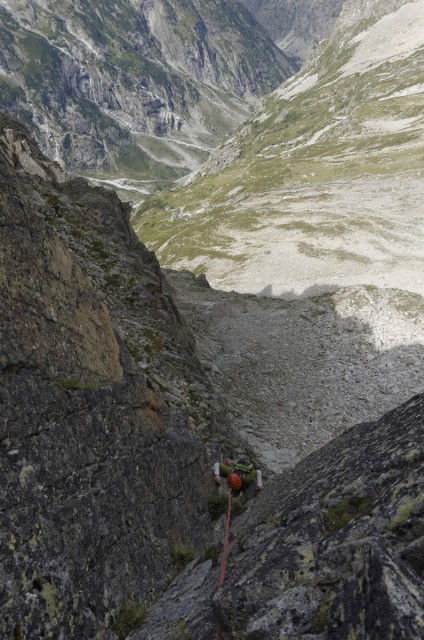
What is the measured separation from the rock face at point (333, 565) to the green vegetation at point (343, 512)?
0.06 ft

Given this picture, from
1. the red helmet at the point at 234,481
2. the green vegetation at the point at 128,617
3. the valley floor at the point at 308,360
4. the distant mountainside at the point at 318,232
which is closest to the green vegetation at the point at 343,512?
the green vegetation at the point at 128,617

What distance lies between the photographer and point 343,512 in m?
8.68

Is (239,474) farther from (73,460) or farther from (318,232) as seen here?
(318,232)

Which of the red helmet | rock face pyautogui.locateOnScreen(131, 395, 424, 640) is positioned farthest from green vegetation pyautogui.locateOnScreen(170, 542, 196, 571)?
the red helmet

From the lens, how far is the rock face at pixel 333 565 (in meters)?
6.21

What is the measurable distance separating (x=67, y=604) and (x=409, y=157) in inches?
6116

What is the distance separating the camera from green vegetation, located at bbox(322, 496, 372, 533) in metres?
8.41

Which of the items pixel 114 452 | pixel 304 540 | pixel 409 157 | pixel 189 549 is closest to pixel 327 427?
pixel 189 549

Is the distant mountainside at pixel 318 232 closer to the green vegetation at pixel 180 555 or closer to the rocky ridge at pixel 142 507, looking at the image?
the rocky ridge at pixel 142 507

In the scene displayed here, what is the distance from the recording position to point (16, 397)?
1004cm

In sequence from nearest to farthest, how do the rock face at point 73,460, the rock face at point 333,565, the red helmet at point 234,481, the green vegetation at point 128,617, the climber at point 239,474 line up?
the rock face at point 333,565 → the rock face at point 73,460 → the green vegetation at point 128,617 → the red helmet at point 234,481 → the climber at point 239,474

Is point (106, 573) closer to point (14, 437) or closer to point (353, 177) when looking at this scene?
point (14, 437)

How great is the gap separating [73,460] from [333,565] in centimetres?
658

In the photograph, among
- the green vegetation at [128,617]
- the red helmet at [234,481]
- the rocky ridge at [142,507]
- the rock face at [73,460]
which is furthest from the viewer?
the red helmet at [234,481]
